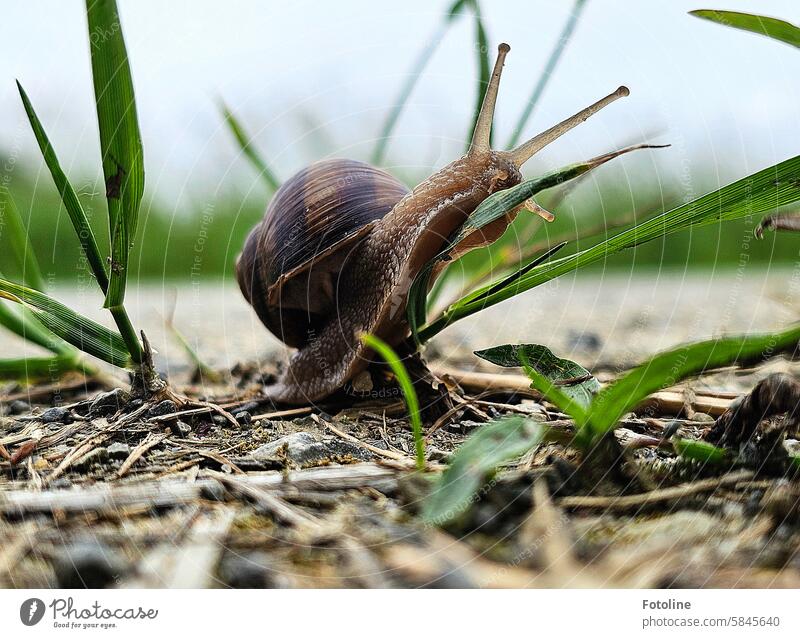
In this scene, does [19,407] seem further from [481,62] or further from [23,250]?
[481,62]

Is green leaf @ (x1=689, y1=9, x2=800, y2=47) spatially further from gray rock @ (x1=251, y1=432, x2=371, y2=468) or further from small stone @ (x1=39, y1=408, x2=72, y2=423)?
small stone @ (x1=39, y1=408, x2=72, y2=423)

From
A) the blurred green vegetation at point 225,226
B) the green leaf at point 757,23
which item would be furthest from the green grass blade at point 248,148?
the green leaf at point 757,23

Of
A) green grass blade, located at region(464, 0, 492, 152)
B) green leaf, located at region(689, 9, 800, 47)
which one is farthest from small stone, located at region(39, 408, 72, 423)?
green leaf, located at region(689, 9, 800, 47)

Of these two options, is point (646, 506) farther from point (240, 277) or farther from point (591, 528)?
point (240, 277)

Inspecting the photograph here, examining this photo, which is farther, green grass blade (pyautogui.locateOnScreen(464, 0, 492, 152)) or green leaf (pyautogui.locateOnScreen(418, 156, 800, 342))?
green grass blade (pyautogui.locateOnScreen(464, 0, 492, 152))

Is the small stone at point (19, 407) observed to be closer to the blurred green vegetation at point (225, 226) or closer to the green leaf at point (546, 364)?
the blurred green vegetation at point (225, 226)
